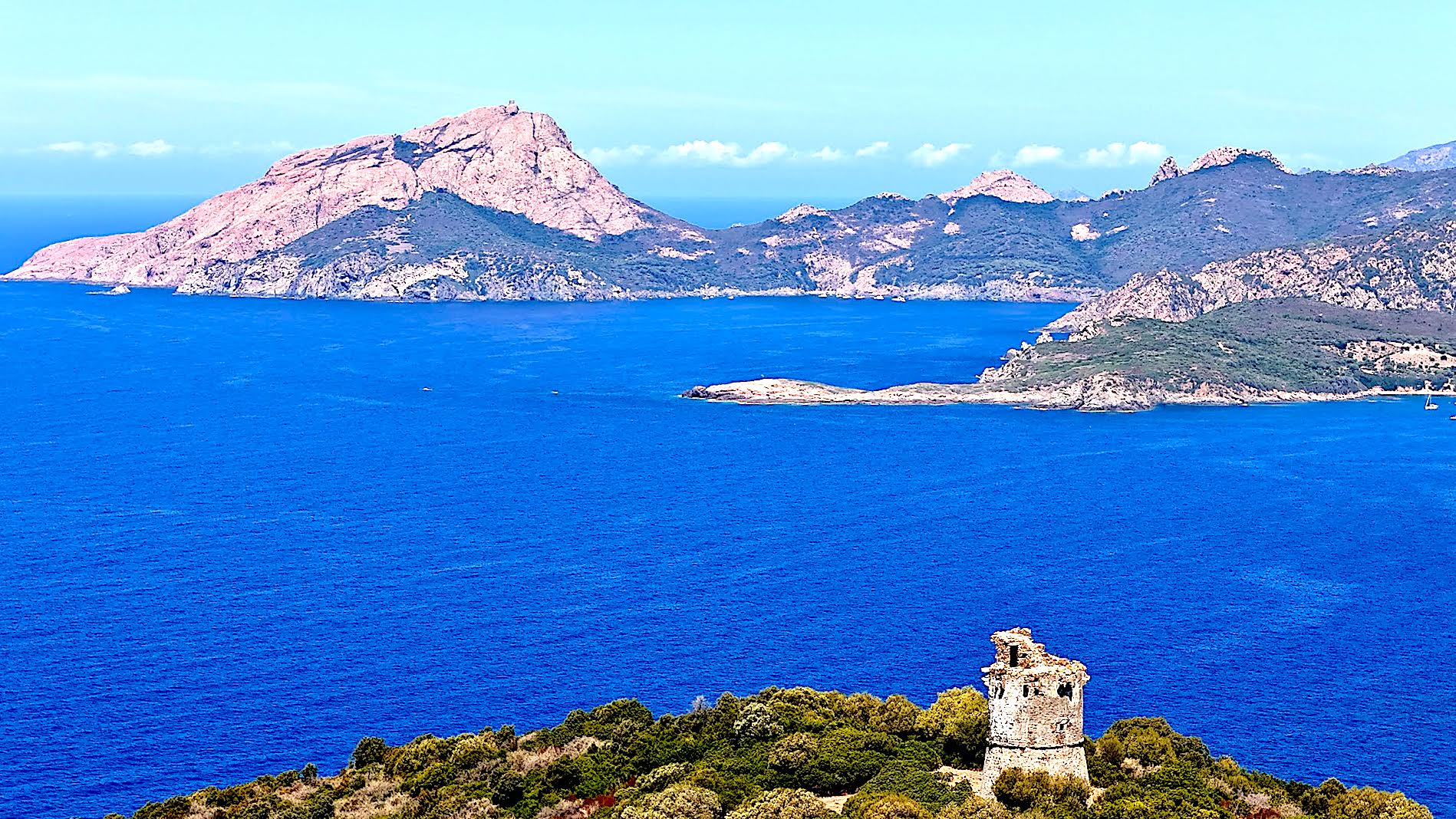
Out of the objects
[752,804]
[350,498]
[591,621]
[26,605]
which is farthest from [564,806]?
[350,498]

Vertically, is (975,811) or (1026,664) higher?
(1026,664)

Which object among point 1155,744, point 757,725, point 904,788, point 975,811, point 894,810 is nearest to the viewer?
point 975,811

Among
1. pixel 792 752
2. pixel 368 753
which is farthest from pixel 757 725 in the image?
pixel 368 753

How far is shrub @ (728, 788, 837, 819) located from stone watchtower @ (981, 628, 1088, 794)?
221 inches

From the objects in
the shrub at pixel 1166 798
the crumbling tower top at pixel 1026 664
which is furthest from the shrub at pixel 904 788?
A: the crumbling tower top at pixel 1026 664

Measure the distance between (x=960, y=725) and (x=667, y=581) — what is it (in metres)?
59.9

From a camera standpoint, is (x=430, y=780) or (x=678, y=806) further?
(x=430, y=780)

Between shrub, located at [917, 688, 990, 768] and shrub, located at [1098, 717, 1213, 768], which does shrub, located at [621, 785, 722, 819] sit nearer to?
shrub, located at [917, 688, 990, 768]

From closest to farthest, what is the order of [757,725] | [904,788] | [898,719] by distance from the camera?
1. [904,788]
2. [898,719]
3. [757,725]

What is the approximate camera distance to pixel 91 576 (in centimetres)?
11131

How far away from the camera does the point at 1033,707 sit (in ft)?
141

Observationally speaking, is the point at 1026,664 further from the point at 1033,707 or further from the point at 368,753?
the point at 368,753

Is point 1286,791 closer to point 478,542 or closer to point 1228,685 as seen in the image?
point 1228,685

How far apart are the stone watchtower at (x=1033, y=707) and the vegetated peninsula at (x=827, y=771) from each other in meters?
0.05
